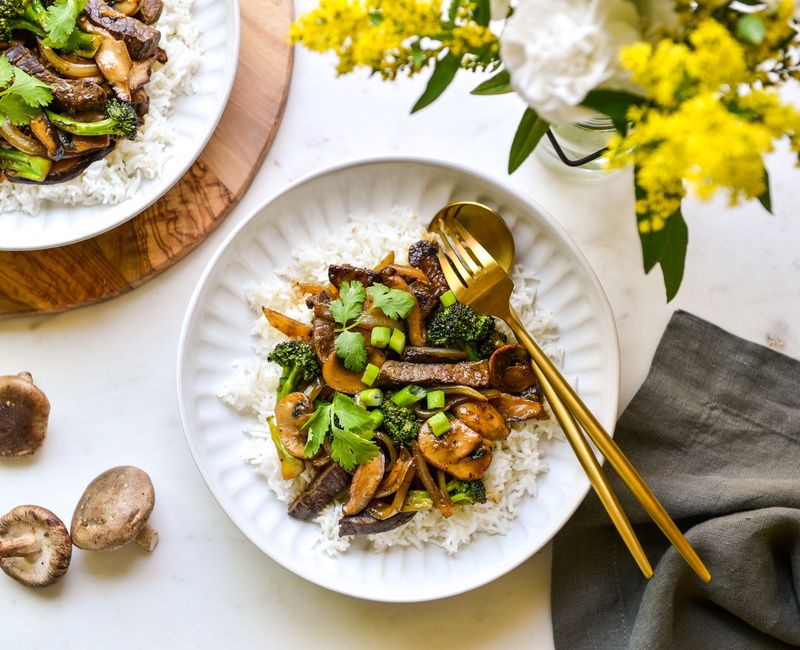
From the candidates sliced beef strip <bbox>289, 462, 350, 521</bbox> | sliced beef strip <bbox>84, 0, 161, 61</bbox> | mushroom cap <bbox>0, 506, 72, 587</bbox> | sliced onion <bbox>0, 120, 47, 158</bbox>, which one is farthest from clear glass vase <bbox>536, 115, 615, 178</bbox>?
mushroom cap <bbox>0, 506, 72, 587</bbox>

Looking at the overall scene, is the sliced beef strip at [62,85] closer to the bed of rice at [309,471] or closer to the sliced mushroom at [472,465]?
the bed of rice at [309,471]

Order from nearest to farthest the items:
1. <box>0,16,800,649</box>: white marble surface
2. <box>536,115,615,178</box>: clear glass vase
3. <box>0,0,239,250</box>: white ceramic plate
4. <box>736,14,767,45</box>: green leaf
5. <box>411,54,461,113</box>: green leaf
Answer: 1. <box>736,14,767,45</box>: green leaf
2. <box>411,54,461,113</box>: green leaf
3. <box>536,115,615,178</box>: clear glass vase
4. <box>0,0,239,250</box>: white ceramic plate
5. <box>0,16,800,649</box>: white marble surface

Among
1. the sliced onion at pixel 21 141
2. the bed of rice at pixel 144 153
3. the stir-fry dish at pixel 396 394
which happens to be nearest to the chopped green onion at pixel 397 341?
the stir-fry dish at pixel 396 394

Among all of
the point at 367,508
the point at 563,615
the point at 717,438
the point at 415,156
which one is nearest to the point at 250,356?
the point at 367,508

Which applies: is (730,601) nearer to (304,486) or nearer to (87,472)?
(304,486)

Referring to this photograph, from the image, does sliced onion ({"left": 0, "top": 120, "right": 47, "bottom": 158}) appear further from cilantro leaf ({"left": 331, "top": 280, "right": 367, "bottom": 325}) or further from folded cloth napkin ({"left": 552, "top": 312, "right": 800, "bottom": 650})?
folded cloth napkin ({"left": 552, "top": 312, "right": 800, "bottom": 650})

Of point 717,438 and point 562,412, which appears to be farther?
point 717,438

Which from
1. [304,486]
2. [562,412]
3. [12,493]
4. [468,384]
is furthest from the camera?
[12,493]
